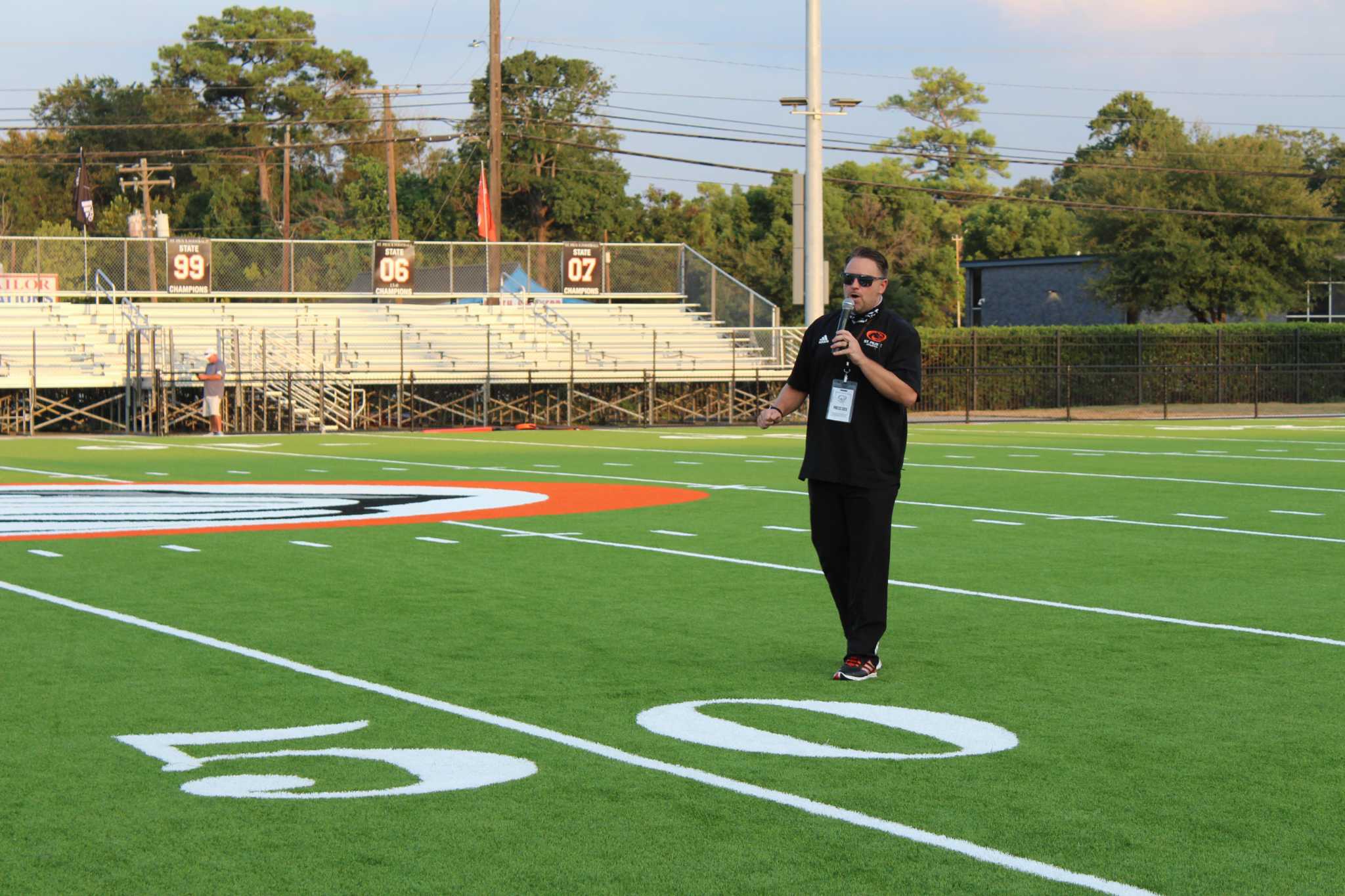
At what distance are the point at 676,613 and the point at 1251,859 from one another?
542cm

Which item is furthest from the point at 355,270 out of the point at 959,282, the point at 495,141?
the point at 959,282

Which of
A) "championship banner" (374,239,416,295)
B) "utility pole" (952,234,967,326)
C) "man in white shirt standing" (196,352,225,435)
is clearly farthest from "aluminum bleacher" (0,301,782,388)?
"utility pole" (952,234,967,326)

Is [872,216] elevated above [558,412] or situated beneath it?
elevated above

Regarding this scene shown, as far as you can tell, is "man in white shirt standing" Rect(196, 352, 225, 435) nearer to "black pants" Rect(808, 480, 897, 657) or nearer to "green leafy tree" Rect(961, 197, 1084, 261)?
"black pants" Rect(808, 480, 897, 657)

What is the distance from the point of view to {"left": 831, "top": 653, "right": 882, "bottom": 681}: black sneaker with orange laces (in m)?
8.08

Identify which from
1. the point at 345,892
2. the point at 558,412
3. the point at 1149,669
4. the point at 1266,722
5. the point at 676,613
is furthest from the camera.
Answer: the point at 558,412

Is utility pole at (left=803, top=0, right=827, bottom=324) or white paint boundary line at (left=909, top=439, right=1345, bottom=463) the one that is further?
utility pole at (left=803, top=0, right=827, bottom=324)

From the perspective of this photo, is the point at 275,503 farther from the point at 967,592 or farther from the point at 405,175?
the point at 405,175

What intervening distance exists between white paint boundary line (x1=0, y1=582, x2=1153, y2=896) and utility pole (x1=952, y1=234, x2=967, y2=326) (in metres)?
70.7

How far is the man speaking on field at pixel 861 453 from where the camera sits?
811 centimetres

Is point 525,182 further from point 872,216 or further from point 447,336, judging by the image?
point 447,336

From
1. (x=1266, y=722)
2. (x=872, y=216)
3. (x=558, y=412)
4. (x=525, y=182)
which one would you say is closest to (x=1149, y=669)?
(x=1266, y=722)

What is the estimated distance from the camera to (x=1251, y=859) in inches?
203

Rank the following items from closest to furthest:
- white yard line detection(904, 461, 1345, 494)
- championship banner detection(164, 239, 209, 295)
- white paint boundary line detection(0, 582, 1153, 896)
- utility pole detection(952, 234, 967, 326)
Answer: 1. white paint boundary line detection(0, 582, 1153, 896)
2. white yard line detection(904, 461, 1345, 494)
3. championship banner detection(164, 239, 209, 295)
4. utility pole detection(952, 234, 967, 326)
